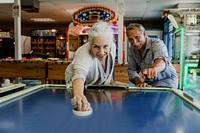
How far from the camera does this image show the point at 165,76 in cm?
254

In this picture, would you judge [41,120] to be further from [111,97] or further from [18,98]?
[111,97]

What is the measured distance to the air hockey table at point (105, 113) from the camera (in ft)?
3.66

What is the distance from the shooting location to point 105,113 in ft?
4.51

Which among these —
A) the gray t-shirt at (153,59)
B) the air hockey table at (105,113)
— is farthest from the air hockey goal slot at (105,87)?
the gray t-shirt at (153,59)

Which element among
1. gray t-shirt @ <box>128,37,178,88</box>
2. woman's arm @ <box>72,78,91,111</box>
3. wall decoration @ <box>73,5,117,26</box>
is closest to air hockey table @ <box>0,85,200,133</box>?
woman's arm @ <box>72,78,91,111</box>

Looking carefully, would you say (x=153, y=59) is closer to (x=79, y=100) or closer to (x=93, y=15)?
(x=79, y=100)

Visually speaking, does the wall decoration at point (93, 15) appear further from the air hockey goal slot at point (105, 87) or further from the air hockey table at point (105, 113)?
the air hockey table at point (105, 113)

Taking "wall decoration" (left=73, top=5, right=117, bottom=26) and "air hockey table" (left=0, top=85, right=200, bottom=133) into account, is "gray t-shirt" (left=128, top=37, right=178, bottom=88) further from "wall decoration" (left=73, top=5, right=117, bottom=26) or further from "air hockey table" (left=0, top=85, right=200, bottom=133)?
"wall decoration" (left=73, top=5, right=117, bottom=26)

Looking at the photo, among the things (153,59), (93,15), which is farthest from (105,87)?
(93,15)

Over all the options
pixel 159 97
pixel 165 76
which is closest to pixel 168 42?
pixel 165 76

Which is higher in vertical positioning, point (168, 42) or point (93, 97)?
point (168, 42)

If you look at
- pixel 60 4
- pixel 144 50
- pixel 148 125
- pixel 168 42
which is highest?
pixel 60 4

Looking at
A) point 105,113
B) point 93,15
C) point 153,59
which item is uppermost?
point 93,15

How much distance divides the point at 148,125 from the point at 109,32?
3.00 ft
